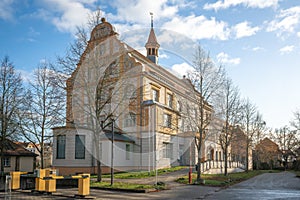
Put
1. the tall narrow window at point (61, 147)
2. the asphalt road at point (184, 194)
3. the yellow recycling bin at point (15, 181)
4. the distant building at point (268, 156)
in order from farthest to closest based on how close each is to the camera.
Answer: the distant building at point (268, 156), the tall narrow window at point (61, 147), the yellow recycling bin at point (15, 181), the asphalt road at point (184, 194)

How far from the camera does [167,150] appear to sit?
36.2 meters

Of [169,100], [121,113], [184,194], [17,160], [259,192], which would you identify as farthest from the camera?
[169,100]

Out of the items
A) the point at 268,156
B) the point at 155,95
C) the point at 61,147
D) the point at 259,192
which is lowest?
the point at 268,156

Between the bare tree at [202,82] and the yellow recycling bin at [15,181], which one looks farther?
the bare tree at [202,82]

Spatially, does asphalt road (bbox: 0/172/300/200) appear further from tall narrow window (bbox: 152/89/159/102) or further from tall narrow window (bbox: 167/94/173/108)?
tall narrow window (bbox: 167/94/173/108)

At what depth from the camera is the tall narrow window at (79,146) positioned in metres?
30.7

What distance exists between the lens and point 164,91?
1481 inches

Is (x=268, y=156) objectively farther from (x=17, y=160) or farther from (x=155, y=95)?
(x=17, y=160)

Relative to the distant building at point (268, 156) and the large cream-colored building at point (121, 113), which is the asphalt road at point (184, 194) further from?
the distant building at point (268, 156)

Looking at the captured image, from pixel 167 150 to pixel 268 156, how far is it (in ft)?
117

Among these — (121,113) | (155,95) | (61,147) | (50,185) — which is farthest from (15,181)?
(155,95)

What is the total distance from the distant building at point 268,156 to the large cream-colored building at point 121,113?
2383 cm

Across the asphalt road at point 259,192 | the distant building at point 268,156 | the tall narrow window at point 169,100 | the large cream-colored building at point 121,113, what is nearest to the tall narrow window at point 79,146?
the large cream-colored building at point 121,113

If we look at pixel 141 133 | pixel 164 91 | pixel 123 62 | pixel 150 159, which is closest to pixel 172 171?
pixel 150 159
